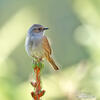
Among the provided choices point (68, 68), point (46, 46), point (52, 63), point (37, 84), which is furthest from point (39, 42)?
point (37, 84)

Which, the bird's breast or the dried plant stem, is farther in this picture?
the bird's breast

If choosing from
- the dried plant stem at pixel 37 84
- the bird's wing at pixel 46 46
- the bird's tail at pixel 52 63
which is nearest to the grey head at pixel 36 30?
the bird's wing at pixel 46 46

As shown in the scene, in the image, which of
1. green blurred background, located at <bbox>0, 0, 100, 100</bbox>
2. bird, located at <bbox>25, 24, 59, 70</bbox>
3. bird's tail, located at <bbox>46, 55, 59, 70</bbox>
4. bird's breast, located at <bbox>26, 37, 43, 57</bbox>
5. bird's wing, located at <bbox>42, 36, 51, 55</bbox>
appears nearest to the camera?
green blurred background, located at <bbox>0, 0, 100, 100</bbox>

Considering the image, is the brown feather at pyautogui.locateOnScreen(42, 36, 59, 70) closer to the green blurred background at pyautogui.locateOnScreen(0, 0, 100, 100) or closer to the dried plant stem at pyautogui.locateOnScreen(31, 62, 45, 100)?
the green blurred background at pyautogui.locateOnScreen(0, 0, 100, 100)

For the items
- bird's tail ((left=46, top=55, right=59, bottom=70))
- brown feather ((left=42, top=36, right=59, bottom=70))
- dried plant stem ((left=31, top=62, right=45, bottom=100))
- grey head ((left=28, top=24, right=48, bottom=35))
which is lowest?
dried plant stem ((left=31, top=62, right=45, bottom=100))

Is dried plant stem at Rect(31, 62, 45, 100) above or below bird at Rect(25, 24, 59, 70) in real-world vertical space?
below

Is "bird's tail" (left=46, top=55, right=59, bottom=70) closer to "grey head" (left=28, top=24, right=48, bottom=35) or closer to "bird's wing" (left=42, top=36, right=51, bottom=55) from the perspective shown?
"bird's wing" (left=42, top=36, right=51, bottom=55)

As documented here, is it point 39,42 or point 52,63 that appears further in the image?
point 39,42

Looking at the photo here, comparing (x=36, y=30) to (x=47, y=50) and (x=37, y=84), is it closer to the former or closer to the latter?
(x=47, y=50)

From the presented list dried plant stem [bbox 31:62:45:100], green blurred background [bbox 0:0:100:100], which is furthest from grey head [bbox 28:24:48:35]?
dried plant stem [bbox 31:62:45:100]

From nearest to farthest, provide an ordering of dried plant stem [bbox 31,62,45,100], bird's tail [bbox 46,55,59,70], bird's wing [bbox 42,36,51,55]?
1. dried plant stem [bbox 31,62,45,100]
2. bird's tail [bbox 46,55,59,70]
3. bird's wing [bbox 42,36,51,55]

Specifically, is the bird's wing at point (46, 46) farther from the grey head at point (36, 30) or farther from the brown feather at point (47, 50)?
the grey head at point (36, 30)

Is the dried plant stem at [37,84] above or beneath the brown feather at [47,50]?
beneath

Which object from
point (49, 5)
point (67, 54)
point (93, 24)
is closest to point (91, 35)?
point (93, 24)
